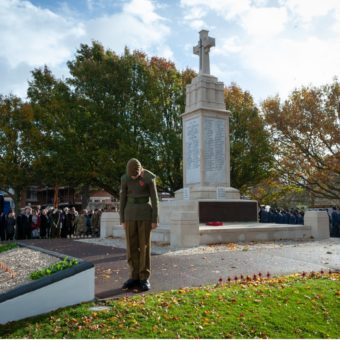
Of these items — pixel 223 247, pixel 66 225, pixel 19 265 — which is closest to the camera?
pixel 19 265

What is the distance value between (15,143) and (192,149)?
2232 centimetres

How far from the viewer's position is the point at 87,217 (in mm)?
22766

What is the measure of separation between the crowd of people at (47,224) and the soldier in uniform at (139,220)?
48.0 ft

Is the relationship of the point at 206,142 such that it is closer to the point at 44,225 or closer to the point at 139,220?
the point at 44,225

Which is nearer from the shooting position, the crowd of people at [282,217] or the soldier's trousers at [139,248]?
the soldier's trousers at [139,248]

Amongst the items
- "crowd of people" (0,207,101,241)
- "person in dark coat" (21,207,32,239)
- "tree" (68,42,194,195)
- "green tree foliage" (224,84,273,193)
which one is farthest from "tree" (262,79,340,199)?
"person in dark coat" (21,207,32,239)

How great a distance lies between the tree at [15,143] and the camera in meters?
34.9

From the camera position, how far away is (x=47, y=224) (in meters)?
21.2

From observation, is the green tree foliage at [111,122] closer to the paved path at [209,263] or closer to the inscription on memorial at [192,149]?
the inscription on memorial at [192,149]

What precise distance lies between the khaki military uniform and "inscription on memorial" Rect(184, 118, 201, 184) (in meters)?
11.2

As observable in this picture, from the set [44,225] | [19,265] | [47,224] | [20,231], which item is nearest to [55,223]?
[47,224]

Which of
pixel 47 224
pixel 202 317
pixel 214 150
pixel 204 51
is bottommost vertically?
pixel 202 317

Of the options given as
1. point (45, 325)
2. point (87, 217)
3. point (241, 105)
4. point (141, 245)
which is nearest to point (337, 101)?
point (241, 105)

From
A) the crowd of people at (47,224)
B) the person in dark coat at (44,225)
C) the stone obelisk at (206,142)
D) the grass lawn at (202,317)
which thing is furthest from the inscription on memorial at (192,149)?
the grass lawn at (202,317)
